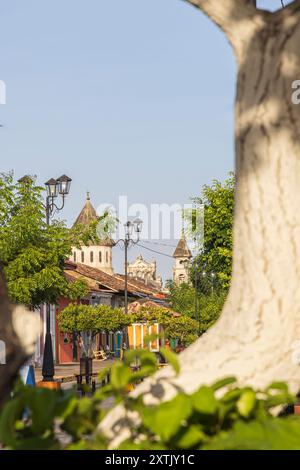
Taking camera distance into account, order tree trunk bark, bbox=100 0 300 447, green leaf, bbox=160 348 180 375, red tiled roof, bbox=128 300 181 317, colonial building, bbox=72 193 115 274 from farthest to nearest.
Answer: colonial building, bbox=72 193 115 274, red tiled roof, bbox=128 300 181 317, tree trunk bark, bbox=100 0 300 447, green leaf, bbox=160 348 180 375

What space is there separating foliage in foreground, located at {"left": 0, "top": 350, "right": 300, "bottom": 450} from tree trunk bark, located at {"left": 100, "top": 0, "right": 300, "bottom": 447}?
0.82ft

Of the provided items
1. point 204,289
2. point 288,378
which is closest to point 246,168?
point 288,378

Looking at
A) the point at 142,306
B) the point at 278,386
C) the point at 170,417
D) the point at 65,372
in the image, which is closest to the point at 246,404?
the point at 278,386

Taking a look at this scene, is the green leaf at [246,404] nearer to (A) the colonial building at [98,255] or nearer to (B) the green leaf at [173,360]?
(B) the green leaf at [173,360]

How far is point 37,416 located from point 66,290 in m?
28.9

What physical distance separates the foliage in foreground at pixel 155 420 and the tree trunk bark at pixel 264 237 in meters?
0.25

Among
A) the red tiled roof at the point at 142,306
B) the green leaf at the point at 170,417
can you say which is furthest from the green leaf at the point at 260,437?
the red tiled roof at the point at 142,306

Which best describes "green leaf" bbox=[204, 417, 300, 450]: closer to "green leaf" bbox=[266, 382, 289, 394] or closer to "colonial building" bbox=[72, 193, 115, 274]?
"green leaf" bbox=[266, 382, 289, 394]

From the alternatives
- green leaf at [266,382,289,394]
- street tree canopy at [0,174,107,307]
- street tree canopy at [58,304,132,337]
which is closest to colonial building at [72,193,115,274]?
street tree canopy at [58,304,132,337]

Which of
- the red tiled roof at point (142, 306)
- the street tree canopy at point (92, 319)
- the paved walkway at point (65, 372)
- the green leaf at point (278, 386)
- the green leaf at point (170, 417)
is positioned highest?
the green leaf at point (278, 386)

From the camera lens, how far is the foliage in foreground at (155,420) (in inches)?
120

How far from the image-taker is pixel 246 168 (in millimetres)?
Answer: 3904

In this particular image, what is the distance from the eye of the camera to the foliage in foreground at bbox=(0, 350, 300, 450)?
304 cm
